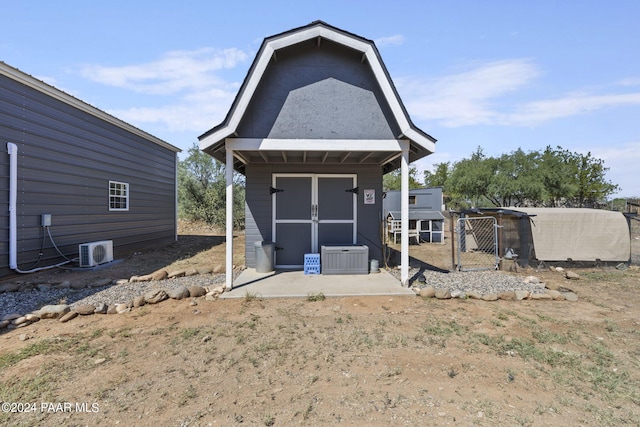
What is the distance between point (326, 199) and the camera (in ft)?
25.4

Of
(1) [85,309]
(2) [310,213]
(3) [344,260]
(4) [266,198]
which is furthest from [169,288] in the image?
(3) [344,260]

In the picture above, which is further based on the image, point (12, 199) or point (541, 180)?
point (541, 180)

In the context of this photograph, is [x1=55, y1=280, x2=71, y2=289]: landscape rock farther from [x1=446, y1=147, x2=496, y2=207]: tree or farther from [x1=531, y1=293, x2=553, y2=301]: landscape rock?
[x1=446, y1=147, x2=496, y2=207]: tree

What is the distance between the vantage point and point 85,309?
4.64 metres

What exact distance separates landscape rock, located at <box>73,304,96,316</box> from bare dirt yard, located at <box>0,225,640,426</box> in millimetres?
81

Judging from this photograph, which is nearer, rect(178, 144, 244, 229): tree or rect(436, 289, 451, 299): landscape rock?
rect(436, 289, 451, 299): landscape rock

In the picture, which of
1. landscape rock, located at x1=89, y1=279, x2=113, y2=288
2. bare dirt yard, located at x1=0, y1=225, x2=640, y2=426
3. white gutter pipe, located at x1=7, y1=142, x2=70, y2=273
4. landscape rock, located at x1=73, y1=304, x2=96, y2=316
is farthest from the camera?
white gutter pipe, located at x1=7, y1=142, x2=70, y2=273

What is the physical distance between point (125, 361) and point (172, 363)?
534 mm

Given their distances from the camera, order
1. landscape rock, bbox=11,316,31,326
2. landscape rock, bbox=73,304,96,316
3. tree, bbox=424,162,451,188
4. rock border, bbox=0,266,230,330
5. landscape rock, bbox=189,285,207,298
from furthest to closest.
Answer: tree, bbox=424,162,451,188
landscape rock, bbox=189,285,207,298
landscape rock, bbox=73,304,96,316
rock border, bbox=0,266,230,330
landscape rock, bbox=11,316,31,326

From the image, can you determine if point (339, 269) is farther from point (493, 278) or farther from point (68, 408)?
point (68, 408)

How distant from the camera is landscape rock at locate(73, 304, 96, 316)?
462cm

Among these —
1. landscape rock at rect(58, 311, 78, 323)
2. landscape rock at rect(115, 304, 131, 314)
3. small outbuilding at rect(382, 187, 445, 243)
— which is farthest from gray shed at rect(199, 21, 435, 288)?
small outbuilding at rect(382, 187, 445, 243)

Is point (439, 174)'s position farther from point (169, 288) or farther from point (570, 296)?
point (169, 288)

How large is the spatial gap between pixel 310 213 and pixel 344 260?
1.56 meters
